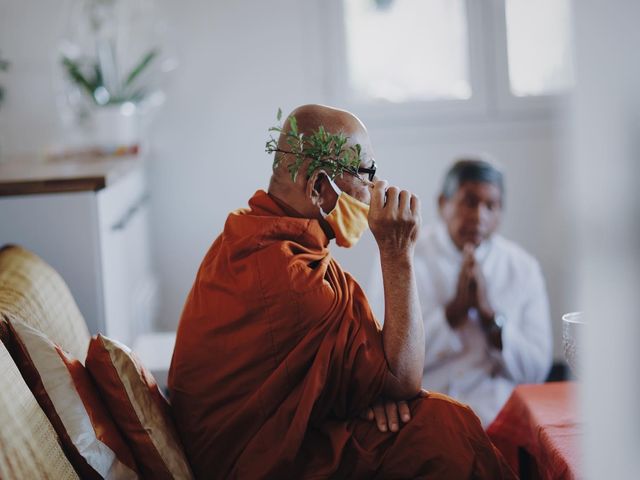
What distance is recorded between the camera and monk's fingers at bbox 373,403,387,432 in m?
1.67

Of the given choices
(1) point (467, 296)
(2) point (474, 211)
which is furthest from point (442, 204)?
(1) point (467, 296)

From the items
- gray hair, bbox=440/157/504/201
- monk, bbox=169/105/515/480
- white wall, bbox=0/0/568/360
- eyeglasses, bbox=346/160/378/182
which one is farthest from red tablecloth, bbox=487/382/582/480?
white wall, bbox=0/0/568/360

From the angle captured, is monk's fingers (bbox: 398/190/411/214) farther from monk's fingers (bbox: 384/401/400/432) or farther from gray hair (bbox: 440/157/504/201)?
gray hair (bbox: 440/157/504/201)

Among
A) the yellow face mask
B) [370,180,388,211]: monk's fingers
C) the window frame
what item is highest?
the window frame

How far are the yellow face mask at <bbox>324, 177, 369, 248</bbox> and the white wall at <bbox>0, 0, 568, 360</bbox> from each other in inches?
79.2

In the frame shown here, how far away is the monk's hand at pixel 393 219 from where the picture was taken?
1608 mm

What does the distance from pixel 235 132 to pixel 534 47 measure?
131 centimetres

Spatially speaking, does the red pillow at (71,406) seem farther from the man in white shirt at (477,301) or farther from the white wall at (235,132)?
the white wall at (235,132)

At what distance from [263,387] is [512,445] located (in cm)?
68

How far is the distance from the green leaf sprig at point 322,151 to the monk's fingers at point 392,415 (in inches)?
17.3

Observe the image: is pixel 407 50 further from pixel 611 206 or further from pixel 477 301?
pixel 611 206

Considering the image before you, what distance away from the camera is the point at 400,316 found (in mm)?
1627

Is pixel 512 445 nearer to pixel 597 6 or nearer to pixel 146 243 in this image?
pixel 597 6

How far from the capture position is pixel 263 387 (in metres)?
1.63
